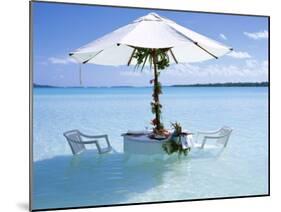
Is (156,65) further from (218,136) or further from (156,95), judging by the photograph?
(218,136)

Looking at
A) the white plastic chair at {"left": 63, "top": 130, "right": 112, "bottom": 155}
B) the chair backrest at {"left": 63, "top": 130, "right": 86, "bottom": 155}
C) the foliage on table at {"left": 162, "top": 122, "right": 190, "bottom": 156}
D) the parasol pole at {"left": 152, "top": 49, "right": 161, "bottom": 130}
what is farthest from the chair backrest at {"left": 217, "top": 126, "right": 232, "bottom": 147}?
the chair backrest at {"left": 63, "top": 130, "right": 86, "bottom": 155}

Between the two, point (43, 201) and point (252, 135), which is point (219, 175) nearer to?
point (252, 135)

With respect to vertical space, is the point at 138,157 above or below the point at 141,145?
below

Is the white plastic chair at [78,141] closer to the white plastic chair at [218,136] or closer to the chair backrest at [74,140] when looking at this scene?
the chair backrest at [74,140]

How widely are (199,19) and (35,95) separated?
2.62 m

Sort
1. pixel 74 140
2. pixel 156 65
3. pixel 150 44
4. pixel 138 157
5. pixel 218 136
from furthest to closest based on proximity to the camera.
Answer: pixel 218 136 → pixel 156 65 → pixel 138 157 → pixel 74 140 → pixel 150 44

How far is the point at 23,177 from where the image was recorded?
748 centimetres

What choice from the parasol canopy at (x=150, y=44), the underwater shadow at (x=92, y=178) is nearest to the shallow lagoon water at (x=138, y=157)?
the underwater shadow at (x=92, y=178)

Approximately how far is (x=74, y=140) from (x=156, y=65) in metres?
1.58

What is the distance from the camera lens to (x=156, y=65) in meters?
8.30

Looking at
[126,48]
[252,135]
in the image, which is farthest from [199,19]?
[252,135]

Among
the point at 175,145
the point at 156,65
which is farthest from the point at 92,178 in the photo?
the point at 156,65

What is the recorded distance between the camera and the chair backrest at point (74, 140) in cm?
791

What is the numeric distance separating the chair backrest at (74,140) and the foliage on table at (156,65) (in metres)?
1.10
